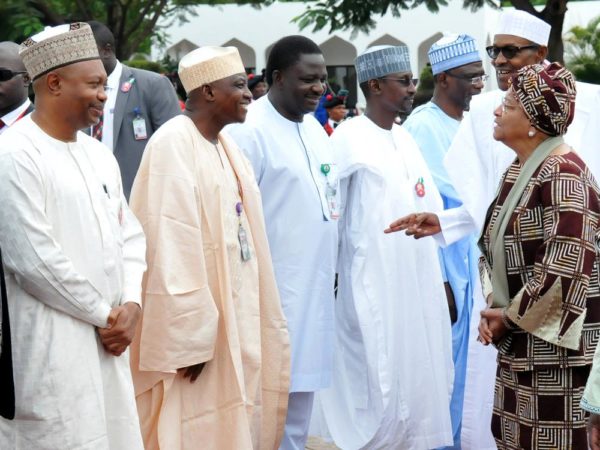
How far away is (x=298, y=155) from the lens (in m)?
6.56

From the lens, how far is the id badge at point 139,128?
717 centimetres

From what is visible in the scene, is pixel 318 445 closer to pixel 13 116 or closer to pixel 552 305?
pixel 13 116

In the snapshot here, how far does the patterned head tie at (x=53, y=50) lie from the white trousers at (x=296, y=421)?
2652 mm

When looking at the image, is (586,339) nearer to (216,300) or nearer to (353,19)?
(216,300)

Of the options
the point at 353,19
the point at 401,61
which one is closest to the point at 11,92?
the point at 401,61

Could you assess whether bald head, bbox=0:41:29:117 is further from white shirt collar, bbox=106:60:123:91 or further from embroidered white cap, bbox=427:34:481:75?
embroidered white cap, bbox=427:34:481:75

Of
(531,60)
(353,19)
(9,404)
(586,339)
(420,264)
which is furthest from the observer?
(353,19)

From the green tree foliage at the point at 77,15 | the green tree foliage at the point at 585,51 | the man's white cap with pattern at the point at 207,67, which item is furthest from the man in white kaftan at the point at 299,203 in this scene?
the green tree foliage at the point at 585,51

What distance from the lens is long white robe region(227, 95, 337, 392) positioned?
646cm

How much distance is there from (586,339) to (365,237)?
2333mm

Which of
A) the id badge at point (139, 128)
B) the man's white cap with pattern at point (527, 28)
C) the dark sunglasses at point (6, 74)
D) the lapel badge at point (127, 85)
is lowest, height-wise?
the id badge at point (139, 128)

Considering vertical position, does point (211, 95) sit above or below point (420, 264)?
above

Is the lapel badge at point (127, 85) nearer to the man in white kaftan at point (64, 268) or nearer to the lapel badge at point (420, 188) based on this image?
the lapel badge at point (420, 188)

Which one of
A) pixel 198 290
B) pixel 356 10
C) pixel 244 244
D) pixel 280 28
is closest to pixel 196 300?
pixel 198 290
